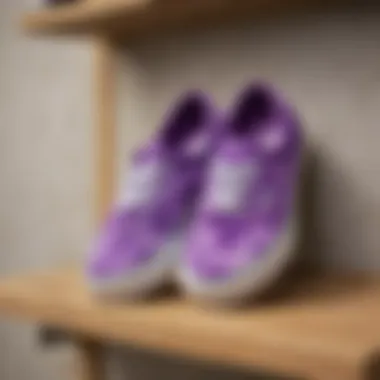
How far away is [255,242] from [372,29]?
0.23 m

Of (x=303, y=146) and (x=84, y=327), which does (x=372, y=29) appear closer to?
(x=303, y=146)

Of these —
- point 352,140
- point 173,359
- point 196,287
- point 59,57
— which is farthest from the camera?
point 59,57

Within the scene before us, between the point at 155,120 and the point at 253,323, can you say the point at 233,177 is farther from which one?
the point at 155,120

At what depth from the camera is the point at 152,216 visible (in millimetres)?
762

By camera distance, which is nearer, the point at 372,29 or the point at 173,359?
the point at 372,29

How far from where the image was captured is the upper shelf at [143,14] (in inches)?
30.6

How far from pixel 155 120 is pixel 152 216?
0.24 m

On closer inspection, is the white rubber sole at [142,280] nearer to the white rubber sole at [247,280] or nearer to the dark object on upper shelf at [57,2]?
the white rubber sole at [247,280]

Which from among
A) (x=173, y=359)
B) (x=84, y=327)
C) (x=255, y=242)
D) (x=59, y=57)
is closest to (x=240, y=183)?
(x=255, y=242)

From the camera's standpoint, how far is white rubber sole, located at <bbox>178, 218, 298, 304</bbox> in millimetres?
662

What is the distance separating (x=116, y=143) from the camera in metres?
1.03

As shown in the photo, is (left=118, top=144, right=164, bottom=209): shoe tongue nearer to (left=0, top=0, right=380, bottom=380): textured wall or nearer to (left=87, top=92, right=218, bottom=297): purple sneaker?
(left=87, top=92, right=218, bottom=297): purple sneaker

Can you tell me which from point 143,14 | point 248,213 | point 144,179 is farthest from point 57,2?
point 248,213

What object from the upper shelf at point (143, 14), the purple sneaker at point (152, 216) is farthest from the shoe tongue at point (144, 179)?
the upper shelf at point (143, 14)
